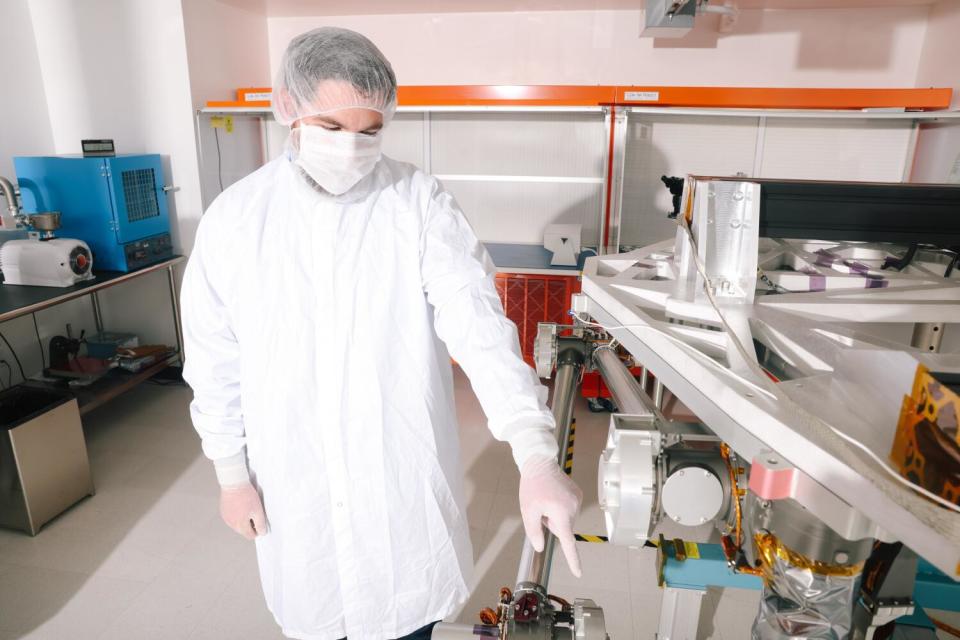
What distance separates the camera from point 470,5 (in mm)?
3486

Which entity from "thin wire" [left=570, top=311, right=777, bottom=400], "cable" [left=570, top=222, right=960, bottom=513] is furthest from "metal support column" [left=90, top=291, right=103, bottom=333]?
"thin wire" [left=570, top=311, right=777, bottom=400]

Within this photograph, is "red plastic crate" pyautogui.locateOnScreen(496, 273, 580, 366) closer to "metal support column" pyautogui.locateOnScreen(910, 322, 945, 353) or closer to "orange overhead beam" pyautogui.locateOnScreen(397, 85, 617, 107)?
"orange overhead beam" pyautogui.locateOnScreen(397, 85, 617, 107)

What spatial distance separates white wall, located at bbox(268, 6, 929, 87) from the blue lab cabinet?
1.65 meters

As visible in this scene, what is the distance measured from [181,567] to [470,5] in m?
3.23

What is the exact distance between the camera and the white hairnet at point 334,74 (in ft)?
3.61

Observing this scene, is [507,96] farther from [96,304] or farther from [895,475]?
[895,475]

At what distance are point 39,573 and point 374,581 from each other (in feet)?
5.25

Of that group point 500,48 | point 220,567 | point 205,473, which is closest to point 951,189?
point 220,567

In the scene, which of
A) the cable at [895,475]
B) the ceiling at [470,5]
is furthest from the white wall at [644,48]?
the cable at [895,475]

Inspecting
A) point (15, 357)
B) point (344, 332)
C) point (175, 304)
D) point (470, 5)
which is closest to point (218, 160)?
point (175, 304)

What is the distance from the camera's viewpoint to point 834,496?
572mm

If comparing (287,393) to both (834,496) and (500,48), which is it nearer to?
(834,496)

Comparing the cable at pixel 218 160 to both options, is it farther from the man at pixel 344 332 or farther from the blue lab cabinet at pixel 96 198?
the man at pixel 344 332

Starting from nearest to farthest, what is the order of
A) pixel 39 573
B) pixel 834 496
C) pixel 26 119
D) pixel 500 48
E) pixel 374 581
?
pixel 834 496 → pixel 374 581 → pixel 39 573 → pixel 26 119 → pixel 500 48
